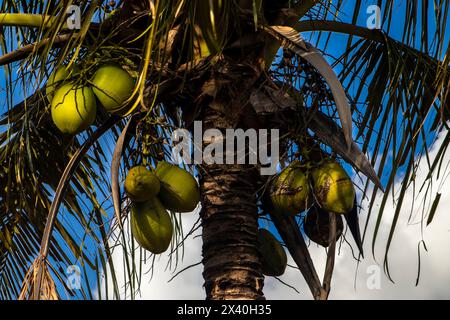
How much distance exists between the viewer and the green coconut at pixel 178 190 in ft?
10.5

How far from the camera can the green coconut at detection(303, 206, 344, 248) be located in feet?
12.0

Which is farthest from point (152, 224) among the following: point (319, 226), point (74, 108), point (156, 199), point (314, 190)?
point (319, 226)

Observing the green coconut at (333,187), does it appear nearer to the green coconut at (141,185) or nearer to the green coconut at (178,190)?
the green coconut at (178,190)

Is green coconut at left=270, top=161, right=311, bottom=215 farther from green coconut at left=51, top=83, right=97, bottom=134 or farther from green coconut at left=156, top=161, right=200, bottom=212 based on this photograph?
green coconut at left=51, top=83, right=97, bottom=134

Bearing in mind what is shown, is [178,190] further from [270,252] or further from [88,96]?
[270,252]

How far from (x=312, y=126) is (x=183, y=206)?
653 mm

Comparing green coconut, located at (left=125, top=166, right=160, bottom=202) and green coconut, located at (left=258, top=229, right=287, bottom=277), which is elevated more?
green coconut, located at (left=125, top=166, right=160, bottom=202)

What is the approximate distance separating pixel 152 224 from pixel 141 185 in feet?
0.51

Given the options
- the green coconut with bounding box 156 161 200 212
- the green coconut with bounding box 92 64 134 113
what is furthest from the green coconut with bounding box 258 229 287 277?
the green coconut with bounding box 92 64 134 113

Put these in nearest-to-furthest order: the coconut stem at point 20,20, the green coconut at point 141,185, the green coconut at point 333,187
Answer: the green coconut at point 141,185, the green coconut at point 333,187, the coconut stem at point 20,20

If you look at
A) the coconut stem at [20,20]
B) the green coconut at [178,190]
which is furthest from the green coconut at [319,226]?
the coconut stem at [20,20]

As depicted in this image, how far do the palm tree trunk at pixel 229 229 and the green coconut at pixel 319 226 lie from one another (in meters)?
0.33

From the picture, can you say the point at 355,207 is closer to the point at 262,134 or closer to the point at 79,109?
the point at 262,134
